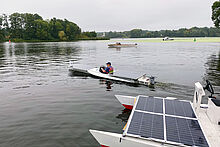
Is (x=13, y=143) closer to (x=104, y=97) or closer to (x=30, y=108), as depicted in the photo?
(x=30, y=108)

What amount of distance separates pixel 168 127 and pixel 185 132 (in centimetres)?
69

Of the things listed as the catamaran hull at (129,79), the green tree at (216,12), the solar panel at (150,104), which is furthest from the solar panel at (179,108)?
the green tree at (216,12)

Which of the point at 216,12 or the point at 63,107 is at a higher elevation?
the point at 216,12

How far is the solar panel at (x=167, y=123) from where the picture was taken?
6.46 m

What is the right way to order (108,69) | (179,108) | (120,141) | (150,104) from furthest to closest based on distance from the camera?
1. (108,69)
2. (150,104)
3. (179,108)
4. (120,141)

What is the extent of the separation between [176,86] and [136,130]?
1294 cm

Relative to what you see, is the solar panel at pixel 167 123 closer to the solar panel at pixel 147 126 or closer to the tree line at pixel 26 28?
the solar panel at pixel 147 126

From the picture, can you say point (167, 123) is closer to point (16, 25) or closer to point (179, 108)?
point (179, 108)

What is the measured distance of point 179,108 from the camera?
878 cm

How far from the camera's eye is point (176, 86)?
1820 cm

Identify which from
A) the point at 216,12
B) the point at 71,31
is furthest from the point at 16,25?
the point at 216,12

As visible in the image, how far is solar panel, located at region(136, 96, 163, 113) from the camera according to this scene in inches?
343

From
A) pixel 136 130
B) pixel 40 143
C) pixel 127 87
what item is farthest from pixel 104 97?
pixel 136 130

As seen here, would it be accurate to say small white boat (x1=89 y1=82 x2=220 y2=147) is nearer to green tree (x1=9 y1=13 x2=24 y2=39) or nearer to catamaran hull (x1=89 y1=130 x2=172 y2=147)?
catamaran hull (x1=89 y1=130 x2=172 y2=147)
